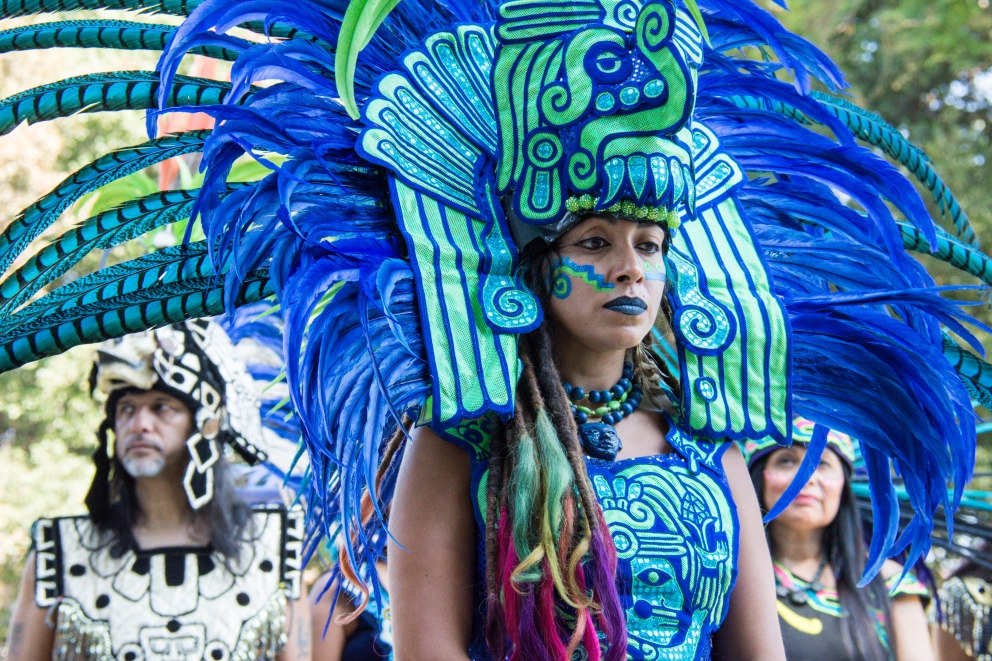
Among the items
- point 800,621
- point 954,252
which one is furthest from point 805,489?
point 954,252

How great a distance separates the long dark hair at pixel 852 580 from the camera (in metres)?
4.02

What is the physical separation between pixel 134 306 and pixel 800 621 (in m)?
2.66

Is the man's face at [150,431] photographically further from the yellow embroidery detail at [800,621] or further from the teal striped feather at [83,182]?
the yellow embroidery detail at [800,621]

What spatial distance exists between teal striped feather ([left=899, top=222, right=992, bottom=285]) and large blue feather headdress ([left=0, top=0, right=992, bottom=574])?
66mm

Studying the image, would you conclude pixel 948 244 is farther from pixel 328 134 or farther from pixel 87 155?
pixel 87 155

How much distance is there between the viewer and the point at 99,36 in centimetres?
249

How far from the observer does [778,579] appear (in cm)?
408

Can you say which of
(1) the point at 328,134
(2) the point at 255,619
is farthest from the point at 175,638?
(1) the point at 328,134

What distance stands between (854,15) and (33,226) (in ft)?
30.0

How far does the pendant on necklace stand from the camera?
2249 mm

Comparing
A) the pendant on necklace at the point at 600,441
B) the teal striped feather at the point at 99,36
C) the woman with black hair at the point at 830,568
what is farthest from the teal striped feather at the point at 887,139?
the teal striped feather at the point at 99,36

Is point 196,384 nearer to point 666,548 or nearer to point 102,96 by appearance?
point 102,96

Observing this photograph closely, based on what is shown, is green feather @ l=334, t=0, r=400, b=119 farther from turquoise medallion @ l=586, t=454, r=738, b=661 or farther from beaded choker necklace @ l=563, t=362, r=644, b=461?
turquoise medallion @ l=586, t=454, r=738, b=661

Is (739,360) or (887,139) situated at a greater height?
(887,139)
